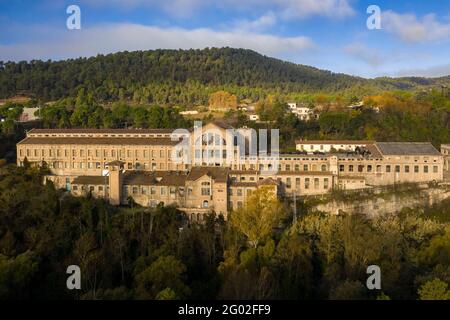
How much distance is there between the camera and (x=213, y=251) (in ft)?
66.6

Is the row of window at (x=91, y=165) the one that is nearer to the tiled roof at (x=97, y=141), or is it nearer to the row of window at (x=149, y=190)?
the tiled roof at (x=97, y=141)

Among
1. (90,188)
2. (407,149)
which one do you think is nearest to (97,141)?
(90,188)

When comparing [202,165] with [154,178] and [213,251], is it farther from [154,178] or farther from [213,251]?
[213,251]

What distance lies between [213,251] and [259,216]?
113 inches

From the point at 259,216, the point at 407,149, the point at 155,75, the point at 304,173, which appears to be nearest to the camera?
the point at 259,216

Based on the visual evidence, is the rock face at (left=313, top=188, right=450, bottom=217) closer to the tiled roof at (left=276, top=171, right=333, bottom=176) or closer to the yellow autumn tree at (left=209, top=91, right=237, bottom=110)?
the tiled roof at (left=276, top=171, right=333, bottom=176)

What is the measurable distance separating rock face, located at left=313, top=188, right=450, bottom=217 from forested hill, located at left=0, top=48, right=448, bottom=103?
30.1 meters

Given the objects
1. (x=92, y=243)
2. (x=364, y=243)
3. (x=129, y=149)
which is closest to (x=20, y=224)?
(x=92, y=243)

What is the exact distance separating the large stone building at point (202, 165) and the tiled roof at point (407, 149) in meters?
0.05

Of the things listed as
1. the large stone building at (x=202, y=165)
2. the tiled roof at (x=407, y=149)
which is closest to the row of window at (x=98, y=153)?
the large stone building at (x=202, y=165)

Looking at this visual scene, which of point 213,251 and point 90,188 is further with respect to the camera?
point 90,188

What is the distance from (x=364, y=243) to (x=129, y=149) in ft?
50.6

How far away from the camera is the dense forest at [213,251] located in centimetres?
1670
